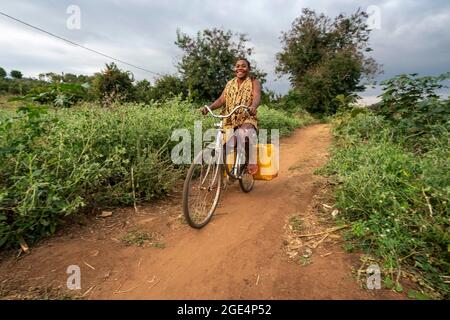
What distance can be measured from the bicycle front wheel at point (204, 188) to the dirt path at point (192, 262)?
0.15 meters

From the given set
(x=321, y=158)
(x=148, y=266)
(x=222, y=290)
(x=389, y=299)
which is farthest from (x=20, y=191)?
(x=321, y=158)

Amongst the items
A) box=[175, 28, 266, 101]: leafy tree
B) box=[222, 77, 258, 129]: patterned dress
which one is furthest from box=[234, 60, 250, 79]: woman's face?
box=[175, 28, 266, 101]: leafy tree

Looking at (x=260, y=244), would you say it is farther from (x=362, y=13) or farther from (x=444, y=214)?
(x=362, y=13)

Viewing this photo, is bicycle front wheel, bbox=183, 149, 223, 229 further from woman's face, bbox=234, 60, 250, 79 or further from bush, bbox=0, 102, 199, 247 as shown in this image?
woman's face, bbox=234, 60, 250, 79

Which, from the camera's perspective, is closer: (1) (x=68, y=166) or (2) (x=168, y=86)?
(1) (x=68, y=166)

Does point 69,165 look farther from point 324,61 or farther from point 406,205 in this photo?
point 324,61

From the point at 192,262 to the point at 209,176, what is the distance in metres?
1.19

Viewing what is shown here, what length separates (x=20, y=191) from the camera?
242cm

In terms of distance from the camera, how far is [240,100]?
147 inches

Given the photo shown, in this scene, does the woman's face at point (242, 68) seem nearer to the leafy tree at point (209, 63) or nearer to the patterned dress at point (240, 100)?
the patterned dress at point (240, 100)

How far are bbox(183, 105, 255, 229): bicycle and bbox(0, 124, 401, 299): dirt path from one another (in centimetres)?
16

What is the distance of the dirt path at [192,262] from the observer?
2031 millimetres

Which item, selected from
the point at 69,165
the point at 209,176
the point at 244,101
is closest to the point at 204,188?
the point at 209,176

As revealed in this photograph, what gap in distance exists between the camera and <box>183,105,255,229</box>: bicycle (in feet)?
10.1
